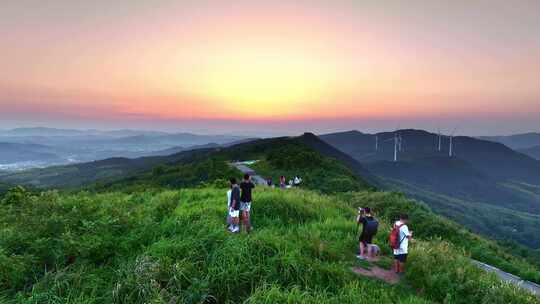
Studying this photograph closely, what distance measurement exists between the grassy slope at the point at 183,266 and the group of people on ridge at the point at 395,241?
0.38 metres

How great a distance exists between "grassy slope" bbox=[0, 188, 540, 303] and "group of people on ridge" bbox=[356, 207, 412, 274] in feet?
1.25

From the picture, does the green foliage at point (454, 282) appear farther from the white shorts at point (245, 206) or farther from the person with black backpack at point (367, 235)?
the white shorts at point (245, 206)

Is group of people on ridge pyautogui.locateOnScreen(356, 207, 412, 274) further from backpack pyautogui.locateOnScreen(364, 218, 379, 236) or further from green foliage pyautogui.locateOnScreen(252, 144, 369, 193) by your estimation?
green foliage pyautogui.locateOnScreen(252, 144, 369, 193)

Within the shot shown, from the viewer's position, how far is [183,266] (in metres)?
7.49

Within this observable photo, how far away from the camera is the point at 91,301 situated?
254 inches

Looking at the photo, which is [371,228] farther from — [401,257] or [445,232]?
[445,232]

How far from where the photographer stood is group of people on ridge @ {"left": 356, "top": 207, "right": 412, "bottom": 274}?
943 cm

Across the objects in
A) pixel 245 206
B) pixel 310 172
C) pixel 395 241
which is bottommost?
pixel 310 172

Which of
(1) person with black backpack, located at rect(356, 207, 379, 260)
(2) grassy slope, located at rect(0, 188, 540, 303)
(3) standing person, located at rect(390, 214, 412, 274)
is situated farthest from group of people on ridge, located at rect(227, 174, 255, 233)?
(3) standing person, located at rect(390, 214, 412, 274)

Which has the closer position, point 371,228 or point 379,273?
point 379,273

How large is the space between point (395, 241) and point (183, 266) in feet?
19.7

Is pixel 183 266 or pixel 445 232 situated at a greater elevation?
pixel 183 266

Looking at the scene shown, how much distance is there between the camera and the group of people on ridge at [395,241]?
943 centimetres

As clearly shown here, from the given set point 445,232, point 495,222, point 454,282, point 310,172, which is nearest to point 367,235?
point 454,282
